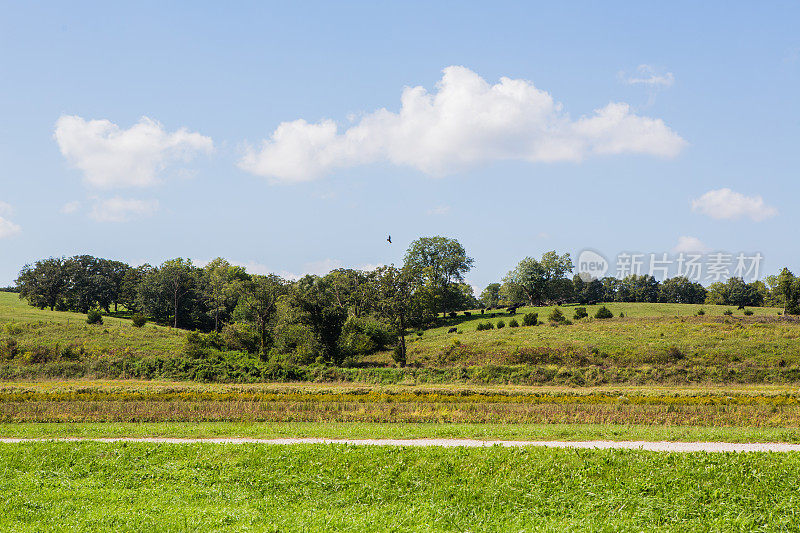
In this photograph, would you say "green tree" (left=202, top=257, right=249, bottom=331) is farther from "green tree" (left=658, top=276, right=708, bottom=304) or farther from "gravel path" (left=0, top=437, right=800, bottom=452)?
"green tree" (left=658, top=276, right=708, bottom=304)

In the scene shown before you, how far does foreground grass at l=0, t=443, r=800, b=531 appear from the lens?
40.1ft

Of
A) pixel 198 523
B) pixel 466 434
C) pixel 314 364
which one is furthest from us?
pixel 314 364

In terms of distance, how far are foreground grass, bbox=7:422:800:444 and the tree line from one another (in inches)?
1086

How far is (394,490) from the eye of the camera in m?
14.1

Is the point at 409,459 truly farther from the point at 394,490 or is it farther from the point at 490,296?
the point at 490,296

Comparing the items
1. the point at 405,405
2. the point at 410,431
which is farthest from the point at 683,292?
the point at 410,431

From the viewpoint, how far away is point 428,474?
14805mm

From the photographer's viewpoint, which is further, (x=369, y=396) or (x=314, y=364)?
(x=314, y=364)

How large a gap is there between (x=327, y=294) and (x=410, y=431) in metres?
38.2

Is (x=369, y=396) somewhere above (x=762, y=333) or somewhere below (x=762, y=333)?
below

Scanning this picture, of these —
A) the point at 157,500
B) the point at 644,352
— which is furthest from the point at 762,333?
the point at 157,500

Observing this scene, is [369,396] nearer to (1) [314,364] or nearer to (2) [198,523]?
(1) [314,364]

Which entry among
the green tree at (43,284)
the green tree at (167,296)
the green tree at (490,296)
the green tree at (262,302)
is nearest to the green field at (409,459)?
the green tree at (262,302)

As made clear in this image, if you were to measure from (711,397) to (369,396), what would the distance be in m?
18.7
